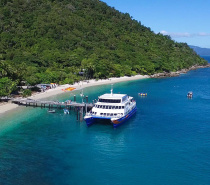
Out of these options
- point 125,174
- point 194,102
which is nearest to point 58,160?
point 125,174

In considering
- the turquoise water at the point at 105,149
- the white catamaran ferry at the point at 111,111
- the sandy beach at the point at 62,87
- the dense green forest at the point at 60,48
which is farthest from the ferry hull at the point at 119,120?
the dense green forest at the point at 60,48

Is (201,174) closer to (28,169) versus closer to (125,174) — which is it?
(125,174)

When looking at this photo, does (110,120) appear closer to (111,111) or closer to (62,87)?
(111,111)

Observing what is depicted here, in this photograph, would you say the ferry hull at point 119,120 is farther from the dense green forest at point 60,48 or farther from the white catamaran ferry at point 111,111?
the dense green forest at point 60,48

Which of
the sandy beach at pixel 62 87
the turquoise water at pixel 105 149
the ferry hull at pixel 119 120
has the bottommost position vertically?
the turquoise water at pixel 105 149

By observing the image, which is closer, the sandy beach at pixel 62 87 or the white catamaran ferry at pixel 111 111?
the white catamaran ferry at pixel 111 111

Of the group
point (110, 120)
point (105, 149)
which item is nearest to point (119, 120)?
point (110, 120)
